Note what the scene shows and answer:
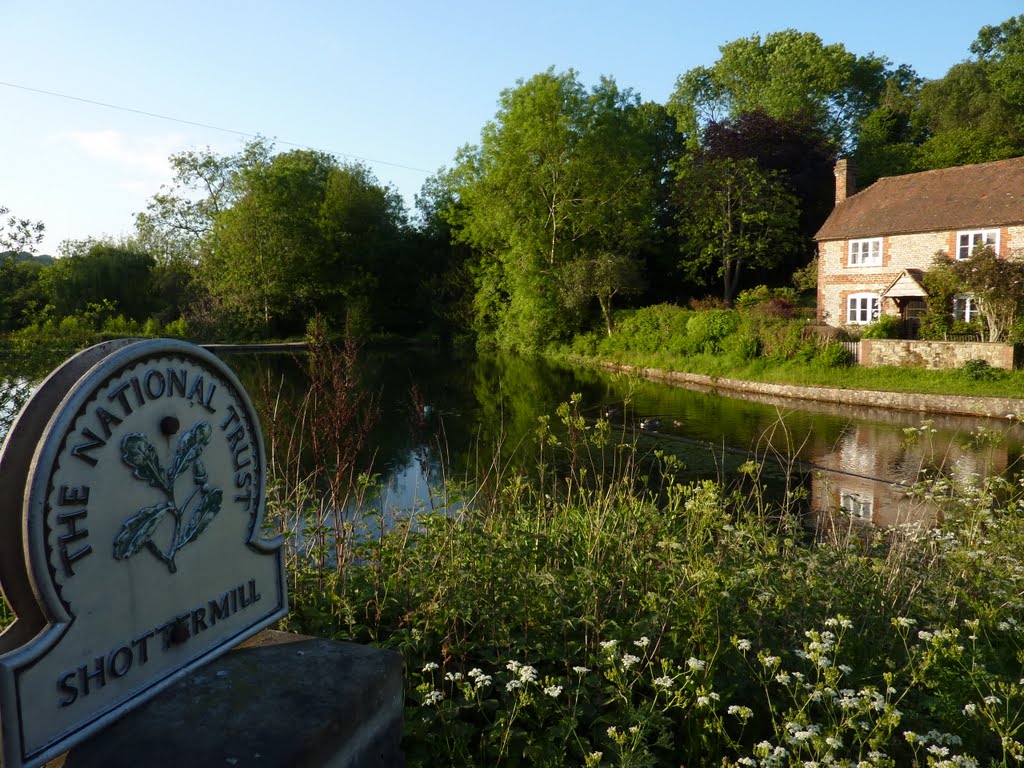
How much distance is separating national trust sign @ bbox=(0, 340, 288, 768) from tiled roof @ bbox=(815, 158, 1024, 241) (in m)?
29.6

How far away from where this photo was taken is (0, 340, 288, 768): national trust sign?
A: 2.06m

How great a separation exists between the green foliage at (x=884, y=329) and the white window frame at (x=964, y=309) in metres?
1.87

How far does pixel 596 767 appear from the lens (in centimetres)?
259

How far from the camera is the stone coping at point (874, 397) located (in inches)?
778

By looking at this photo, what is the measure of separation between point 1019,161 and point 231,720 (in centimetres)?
3330

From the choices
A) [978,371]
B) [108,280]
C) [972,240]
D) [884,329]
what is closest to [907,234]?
[972,240]

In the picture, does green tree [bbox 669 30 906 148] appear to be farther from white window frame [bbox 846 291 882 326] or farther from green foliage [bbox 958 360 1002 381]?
green foliage [bbox 958 360 1002 381]

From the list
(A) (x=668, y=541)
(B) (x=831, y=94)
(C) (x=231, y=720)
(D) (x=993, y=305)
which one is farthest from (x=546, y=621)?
(B) (x=831, y=94)

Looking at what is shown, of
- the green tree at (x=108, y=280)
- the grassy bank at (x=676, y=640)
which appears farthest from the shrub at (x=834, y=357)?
the green tree at (x=108, y=280)

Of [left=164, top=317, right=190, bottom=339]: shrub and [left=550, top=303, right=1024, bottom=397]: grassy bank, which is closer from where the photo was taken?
[left=550, top=303, right=1024, bottom=397]: grassy bank

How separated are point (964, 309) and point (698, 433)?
15097 mm

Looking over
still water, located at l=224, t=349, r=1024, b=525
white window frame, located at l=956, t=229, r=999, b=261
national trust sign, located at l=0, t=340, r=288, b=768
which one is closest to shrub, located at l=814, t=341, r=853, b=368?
still water, located at l=224, t=349, r=1024, b=525

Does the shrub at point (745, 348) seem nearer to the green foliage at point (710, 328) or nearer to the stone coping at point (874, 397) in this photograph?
the green foliage at point (710, 328)

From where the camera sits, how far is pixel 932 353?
22.9 metres
